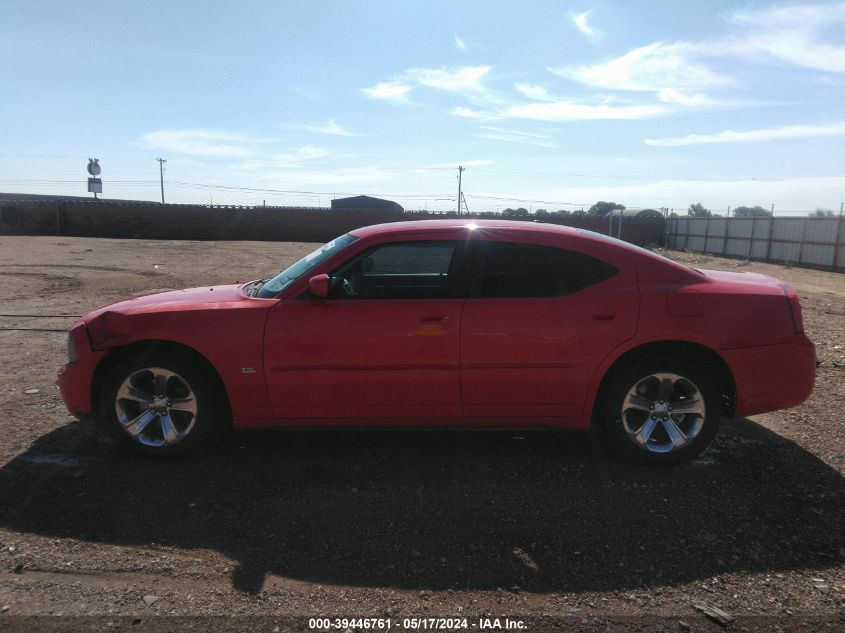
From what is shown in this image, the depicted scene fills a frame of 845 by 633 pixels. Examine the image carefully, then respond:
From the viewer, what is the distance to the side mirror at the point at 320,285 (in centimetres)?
376

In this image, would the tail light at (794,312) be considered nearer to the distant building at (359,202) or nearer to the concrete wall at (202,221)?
the concrete wall at (202,221)

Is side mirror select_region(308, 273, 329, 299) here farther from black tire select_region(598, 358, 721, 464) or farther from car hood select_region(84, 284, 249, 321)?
black tire select_region(598, 358, 721, 464)

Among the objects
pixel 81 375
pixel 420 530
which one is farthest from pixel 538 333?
pixel 81 375

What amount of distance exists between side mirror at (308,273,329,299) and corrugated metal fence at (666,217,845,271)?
85.4ft

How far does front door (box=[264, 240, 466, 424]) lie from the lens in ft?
12.4

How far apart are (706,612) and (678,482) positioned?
1297mm

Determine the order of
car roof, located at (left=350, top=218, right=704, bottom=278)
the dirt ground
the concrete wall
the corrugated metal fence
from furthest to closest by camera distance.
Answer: the concrete wall, the corrugated metal fence, car roof, located at (left=350, top=218, right=704, bottom=278), the dirt ground

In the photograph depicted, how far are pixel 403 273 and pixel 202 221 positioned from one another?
4060 centimetres

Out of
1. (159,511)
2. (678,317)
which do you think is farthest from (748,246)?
(159,511)

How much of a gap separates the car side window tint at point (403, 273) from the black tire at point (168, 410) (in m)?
1.06

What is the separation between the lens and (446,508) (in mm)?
3469

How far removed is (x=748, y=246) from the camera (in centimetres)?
2989

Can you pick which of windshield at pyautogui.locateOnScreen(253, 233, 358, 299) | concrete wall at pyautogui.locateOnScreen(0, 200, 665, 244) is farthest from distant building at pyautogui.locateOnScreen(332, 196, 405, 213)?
windshield at pyautogui.locateOnScreen(253, 233, 358, 299)

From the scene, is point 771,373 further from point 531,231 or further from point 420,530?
point 420,530
